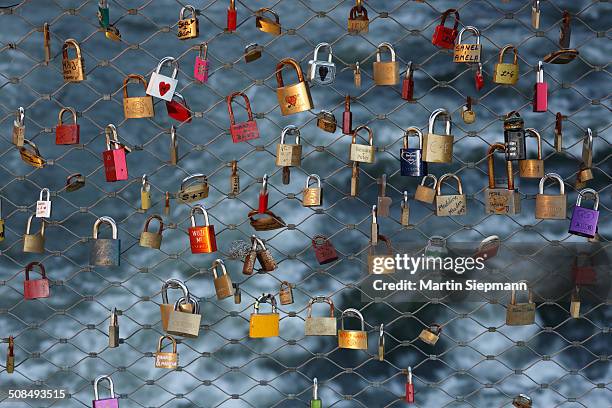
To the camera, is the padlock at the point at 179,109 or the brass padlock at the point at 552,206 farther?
the padlock at the point at 179,109

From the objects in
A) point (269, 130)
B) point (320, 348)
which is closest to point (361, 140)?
point (269, 130)

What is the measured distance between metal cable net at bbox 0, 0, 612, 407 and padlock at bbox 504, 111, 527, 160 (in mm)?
259

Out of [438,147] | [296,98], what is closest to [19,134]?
[296,98]

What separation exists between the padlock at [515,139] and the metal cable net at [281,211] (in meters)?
0.26

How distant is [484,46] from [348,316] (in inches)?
31.7

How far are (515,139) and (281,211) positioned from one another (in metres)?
0.65

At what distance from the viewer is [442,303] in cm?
226

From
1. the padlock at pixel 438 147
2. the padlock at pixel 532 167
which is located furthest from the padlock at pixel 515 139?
the padlock at pixel 438 147

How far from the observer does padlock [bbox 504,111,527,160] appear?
6.56 feet

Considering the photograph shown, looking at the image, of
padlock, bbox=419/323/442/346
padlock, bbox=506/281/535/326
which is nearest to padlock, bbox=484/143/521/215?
padlock, bbox=506/281/535/326

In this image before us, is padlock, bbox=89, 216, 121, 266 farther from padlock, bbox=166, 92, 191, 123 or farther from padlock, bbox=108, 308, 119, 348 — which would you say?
padlock, bbox=166, 92, 191, 123

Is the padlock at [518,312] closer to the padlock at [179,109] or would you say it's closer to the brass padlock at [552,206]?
the brass padlock at [552,206]

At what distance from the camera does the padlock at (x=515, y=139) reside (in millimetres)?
1999

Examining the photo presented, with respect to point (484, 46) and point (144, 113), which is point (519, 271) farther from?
point (144, 113)
